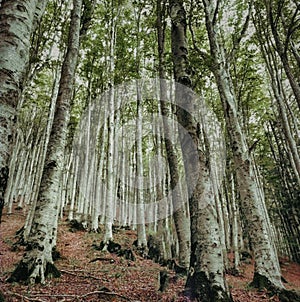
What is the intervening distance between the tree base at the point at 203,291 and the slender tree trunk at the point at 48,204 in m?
2.92

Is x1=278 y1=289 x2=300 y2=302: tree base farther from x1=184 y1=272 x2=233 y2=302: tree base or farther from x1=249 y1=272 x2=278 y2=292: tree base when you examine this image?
x1=184 y1=272 x2=233 y2=302: tree base

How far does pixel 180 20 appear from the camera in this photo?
5754mm

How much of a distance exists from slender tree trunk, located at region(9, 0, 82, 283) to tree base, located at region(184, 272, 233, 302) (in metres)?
2.92

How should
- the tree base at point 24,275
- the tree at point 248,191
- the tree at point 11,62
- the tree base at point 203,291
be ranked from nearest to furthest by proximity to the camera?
the tree at point 11,62 → the tree base at point 203,291 → the tree base at point 24,275 → the tree at point 248,191

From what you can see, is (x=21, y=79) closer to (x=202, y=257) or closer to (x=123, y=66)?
(x=202, y=257)

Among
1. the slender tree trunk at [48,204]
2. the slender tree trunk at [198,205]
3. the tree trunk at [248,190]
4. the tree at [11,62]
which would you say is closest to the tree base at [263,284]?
the tree trunk at [248,190]

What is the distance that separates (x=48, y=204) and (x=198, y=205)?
3.22 metres

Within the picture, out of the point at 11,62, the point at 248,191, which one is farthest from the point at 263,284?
the point at 11,62

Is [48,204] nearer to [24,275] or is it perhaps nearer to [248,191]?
[24,275]

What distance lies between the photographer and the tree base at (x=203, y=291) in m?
3.64

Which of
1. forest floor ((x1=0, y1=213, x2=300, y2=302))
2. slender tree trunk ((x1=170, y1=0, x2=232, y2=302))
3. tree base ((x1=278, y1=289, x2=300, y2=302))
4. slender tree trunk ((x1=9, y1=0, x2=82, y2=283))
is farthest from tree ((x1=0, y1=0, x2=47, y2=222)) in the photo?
tree base ((x1=278, y1=289, x2=300, y2=302))

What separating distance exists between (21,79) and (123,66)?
44.3 ft

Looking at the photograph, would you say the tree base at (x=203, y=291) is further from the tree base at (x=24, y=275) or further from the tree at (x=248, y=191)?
the tree base at (x=24, y=275)

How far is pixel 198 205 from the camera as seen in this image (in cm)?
432
